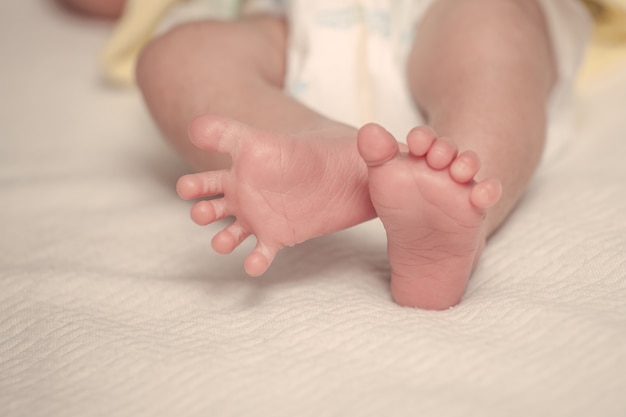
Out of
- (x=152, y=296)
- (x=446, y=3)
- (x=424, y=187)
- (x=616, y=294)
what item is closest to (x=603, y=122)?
(x=446, y=3)

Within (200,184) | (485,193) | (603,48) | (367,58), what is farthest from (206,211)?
(603,48)

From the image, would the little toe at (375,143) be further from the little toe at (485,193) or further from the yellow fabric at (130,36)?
the yellow fabric at (130,36)

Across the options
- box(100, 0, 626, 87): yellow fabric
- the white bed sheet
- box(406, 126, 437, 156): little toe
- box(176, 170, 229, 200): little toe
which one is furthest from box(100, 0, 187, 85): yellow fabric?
box(406, 126, 437, 156): little toe

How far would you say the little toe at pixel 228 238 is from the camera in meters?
0.68

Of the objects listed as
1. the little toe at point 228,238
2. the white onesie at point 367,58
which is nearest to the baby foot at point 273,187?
the little toe at point 228,238

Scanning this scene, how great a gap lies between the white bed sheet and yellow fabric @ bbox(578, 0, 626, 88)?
4.1 inches

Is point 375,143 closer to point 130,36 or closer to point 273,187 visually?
point 273,187

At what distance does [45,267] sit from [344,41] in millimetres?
458

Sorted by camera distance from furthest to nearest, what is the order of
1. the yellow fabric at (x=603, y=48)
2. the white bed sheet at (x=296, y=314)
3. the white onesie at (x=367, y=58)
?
the yellow fabric at (x=603, y=48) < the white onesie at (x=367, y=58) < the white bed sheet at (x=296, y=314)

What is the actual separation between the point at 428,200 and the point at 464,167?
0.04 m

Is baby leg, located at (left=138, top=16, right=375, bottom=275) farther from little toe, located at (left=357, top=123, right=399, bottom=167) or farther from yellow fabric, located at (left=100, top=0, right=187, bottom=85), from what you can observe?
yellow fabric, located at (left=100, top=0, right=187, bottom=85)

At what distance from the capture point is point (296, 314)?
28.1 inches

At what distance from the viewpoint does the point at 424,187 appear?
2.12 ft

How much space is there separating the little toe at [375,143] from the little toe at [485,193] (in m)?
0.07
